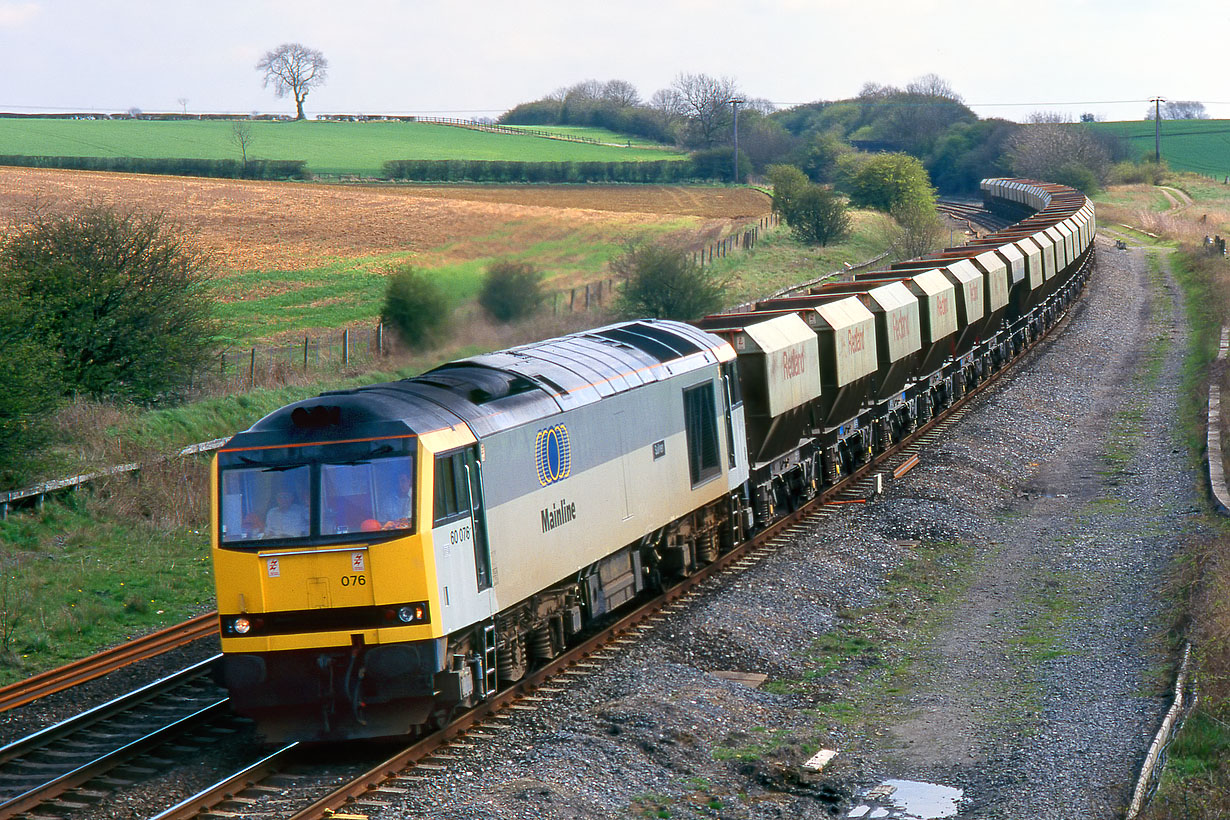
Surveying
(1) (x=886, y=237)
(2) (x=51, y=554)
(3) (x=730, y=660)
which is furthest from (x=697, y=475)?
(1) (x=886, y=237)

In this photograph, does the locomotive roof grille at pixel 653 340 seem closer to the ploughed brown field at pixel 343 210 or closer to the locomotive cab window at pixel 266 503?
the locomotive cab window at pixel 266 503

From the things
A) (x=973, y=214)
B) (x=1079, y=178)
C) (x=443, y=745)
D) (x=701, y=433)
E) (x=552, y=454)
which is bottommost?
(x=443, y=745)

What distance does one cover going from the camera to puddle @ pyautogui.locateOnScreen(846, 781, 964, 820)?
960 cm

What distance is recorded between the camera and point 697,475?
16078mm

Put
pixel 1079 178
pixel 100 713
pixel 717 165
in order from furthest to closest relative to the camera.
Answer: pixel 1079 178 → pixel 717 165 → pixel 100 713

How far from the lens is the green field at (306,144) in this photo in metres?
81.7

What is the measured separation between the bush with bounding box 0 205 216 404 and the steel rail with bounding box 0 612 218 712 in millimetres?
9782

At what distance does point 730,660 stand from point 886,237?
172 feet

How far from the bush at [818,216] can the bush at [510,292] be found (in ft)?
97.3

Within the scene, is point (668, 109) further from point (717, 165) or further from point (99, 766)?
point (99, 766)

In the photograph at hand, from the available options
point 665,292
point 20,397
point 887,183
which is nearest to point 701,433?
point 20,397

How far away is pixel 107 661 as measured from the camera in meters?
13.6

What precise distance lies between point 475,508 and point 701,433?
5693 millimetres

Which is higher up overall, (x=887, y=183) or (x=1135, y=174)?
→ (x=887, y=183)
